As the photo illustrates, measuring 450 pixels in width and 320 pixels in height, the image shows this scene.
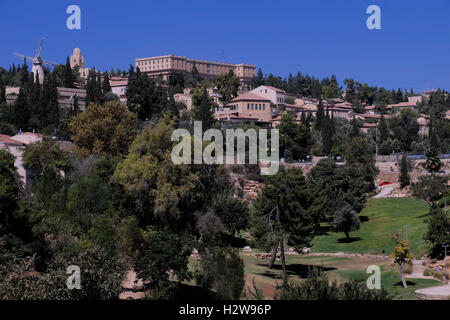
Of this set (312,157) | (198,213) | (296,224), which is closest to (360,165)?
(312,157)

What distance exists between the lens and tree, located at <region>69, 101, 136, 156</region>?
6331cm

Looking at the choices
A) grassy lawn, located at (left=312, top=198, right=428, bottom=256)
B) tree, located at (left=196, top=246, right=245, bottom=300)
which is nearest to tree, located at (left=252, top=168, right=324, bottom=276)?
grassy lawn, located at (left=312, top=198, right=428, bottom=256)

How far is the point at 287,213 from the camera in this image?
4719cm

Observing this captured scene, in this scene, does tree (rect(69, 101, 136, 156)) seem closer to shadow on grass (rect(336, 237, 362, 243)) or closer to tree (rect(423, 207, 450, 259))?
shadow on grass (rect(336, 237, 362, 243))

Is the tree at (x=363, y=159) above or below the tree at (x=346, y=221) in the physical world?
above

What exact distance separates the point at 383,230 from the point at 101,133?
27.3 metres

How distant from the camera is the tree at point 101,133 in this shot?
63312 millimetres

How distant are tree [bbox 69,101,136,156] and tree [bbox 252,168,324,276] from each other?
19.8 m

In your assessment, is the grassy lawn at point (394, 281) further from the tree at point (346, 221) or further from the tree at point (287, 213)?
the tree at point (346, 221)

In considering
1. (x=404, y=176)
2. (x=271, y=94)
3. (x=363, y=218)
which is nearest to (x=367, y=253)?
(x=363, y=218)

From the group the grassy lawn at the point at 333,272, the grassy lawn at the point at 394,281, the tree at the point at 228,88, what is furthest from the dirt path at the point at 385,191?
the tree at the point at 228,88

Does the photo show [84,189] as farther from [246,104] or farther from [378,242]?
[246,104]

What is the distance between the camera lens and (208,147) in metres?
44.2

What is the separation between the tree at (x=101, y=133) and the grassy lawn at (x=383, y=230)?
20100 mm
